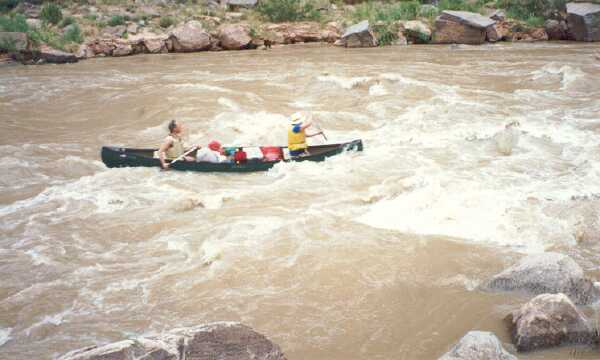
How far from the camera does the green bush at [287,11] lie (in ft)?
76.5

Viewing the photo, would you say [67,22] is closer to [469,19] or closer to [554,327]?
[469,19]

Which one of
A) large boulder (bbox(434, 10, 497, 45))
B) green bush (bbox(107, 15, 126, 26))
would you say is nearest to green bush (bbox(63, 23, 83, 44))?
green bush (bbox(107, 15, 126, 26))

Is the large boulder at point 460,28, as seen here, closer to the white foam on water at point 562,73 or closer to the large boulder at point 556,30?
the large boulder at point 556,30

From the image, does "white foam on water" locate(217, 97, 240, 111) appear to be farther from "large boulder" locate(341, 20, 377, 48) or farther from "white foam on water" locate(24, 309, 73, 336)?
"large boulder" locate(341, 20, 377, 48)

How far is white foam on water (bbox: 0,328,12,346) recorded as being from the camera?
15.4ft

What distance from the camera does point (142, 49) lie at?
2081cm

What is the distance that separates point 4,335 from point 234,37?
17404 mm

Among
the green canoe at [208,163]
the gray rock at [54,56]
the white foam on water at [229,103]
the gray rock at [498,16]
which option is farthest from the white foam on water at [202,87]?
the gray rock at [498,16]

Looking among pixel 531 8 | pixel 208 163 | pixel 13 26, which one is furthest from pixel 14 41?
pixel 531 8

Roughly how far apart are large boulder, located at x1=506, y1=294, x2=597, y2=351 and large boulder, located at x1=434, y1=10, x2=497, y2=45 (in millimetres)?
17599

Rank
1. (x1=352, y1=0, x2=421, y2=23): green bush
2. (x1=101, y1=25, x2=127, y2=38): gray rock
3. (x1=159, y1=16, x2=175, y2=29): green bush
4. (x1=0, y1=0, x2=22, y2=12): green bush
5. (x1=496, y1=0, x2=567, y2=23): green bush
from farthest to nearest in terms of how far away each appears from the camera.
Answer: (x1=0, y1=0, x2=22, y2=12): green bush
(x1=352, y1=0, x2=421, y2=23): green bush
(x1=159, y1=16, x2=175, y2=29): green bush
(x1=496, y1=0, x2=567, y2=23): green bush
(x1=101, y1=25, x2=127, y2=38): gray rock

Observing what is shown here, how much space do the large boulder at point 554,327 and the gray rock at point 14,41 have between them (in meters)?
19.3

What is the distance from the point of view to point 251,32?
70.7ft

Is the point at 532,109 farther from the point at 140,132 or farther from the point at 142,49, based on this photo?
the point at 142,49
